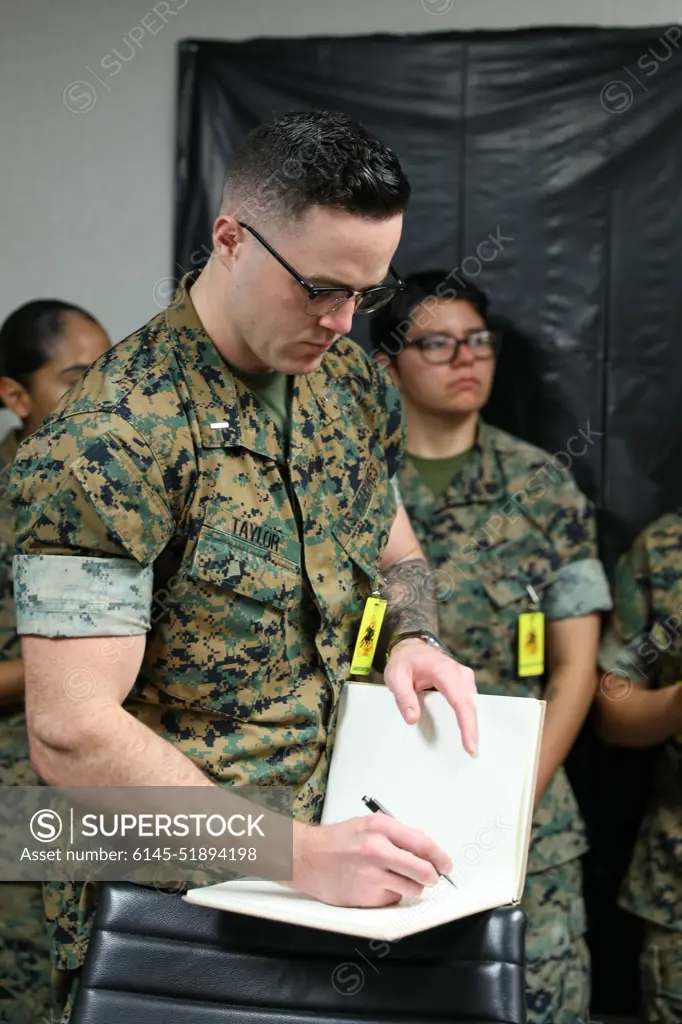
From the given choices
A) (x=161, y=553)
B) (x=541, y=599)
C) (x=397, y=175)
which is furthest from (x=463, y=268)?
(x=161, y=553)

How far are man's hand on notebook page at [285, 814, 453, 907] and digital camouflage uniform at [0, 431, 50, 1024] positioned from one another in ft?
3.83

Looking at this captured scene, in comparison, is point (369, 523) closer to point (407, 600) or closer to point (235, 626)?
point (407, 600)

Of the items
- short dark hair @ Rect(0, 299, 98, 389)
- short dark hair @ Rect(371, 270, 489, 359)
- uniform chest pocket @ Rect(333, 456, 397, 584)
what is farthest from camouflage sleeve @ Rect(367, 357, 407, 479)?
short dark hair @ Rect(0, 299, 98, 389)

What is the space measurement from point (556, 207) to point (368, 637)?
1.59 metres

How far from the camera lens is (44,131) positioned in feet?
9.21

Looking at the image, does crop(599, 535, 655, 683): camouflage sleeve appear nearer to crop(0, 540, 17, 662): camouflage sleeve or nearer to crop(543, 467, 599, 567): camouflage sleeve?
crop(543, 467, 599, 567): camouflage sleeve

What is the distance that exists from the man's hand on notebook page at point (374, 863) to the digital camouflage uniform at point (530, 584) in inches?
50.2

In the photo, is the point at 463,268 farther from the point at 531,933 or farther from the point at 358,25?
the point at 531,933

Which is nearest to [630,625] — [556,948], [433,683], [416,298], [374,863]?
[556,948]

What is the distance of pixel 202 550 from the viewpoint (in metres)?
1.28

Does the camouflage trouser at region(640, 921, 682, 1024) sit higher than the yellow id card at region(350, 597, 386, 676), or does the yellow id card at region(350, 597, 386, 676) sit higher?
the yellow id card at region(350, 597, 386, 676)

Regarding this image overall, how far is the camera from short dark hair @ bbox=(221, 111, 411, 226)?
1.24 meters

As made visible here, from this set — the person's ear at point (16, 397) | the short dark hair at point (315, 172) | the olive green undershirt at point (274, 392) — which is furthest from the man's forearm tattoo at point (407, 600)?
the person's ear at point (16, 397)

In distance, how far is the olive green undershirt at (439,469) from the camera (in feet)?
8.48
